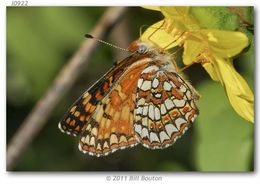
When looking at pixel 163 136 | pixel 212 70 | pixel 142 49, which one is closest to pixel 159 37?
pixel 142 49

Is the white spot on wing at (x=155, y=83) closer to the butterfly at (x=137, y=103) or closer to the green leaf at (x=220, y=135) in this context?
the butterfly at (x=137, y=103)

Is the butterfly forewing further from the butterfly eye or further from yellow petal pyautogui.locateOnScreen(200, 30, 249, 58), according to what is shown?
yellow petal pyautogui.locateOnScreen(200, 30, 249, 58)

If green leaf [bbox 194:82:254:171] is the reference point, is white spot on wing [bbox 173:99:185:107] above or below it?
above

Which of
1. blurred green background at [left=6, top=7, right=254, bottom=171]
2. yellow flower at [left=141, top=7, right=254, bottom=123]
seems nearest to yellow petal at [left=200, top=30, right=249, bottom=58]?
yellow flower at [left=141, top=7, right=254, bottom=123]

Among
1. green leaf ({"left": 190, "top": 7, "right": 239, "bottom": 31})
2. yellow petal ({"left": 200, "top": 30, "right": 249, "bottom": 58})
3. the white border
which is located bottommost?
the white border
